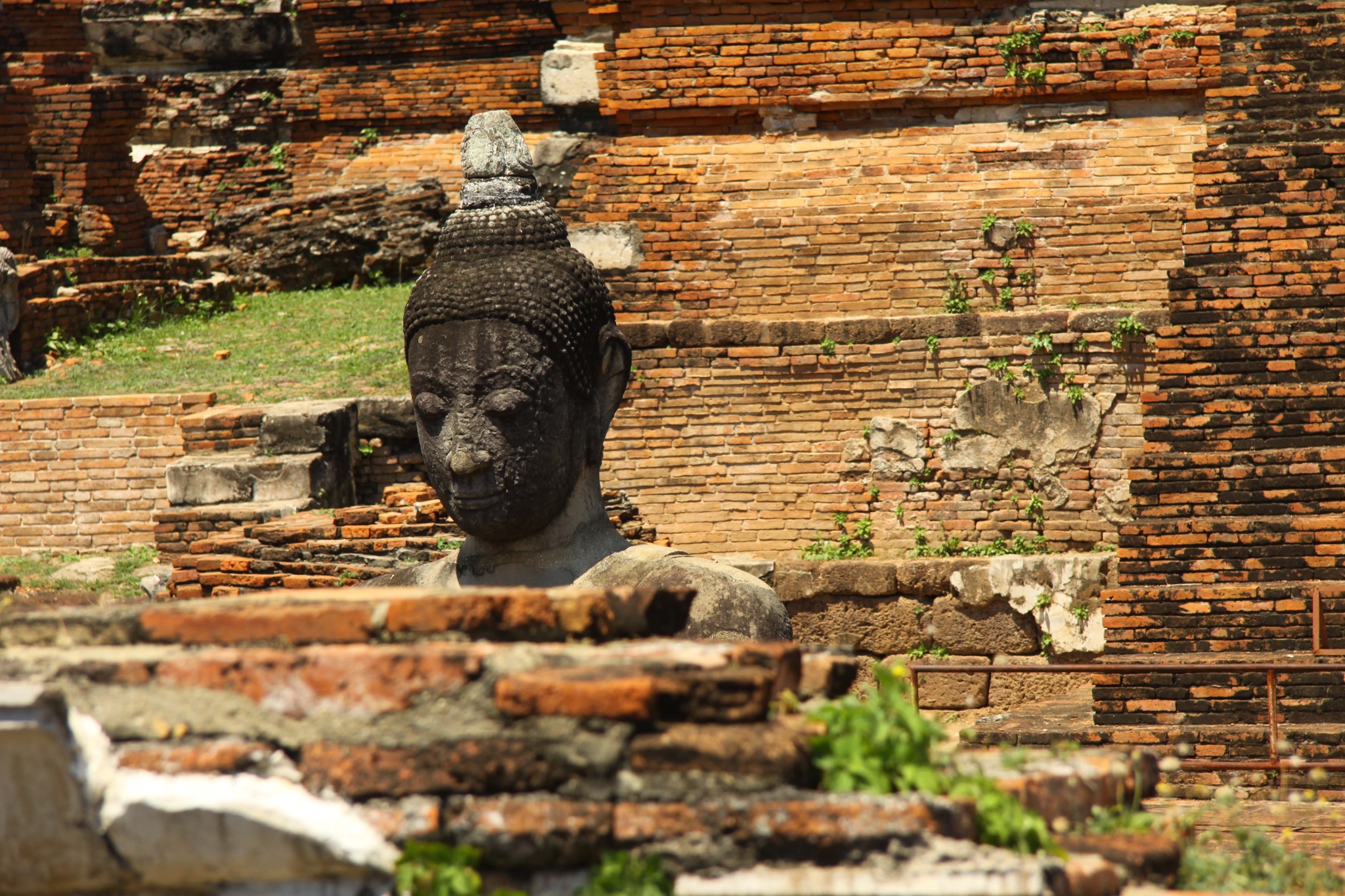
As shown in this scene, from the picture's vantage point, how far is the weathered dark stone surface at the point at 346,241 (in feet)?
55.3

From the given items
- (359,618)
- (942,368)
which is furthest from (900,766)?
(942,368)

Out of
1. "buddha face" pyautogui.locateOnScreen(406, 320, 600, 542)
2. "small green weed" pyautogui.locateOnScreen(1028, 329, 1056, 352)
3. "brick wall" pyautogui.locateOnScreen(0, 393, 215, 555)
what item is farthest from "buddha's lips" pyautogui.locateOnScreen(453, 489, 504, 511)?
"brick wall" pyautogui.locateOnScreen(0, 393, 215, 555)

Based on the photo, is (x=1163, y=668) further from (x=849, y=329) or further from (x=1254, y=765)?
(x=849, y=329)

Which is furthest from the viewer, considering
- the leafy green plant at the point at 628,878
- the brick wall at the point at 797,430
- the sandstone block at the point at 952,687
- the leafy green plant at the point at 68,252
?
the leafy green plant at the point at 68,252

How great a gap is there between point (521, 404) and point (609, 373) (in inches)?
17.3

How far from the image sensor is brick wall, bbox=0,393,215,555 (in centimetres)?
1215

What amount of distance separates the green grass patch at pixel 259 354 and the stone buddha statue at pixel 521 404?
768cm

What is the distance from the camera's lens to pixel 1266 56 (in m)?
10.1

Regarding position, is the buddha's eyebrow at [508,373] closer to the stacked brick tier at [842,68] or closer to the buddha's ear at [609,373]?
the buddha's ear at [609,373]

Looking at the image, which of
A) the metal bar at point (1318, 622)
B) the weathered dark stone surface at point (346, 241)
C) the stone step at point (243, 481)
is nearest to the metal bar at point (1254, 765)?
the metal bar at point (1318, 622)

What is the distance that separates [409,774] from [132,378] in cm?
1197

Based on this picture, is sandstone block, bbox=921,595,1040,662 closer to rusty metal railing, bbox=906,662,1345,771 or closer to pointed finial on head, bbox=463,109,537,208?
rusty metal railing, bbox=906,662,1345,771

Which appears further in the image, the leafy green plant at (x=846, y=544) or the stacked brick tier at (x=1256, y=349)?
Answer: the leafy green plant at (x=846, y=544)

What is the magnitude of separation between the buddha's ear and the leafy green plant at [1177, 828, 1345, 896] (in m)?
2.22
